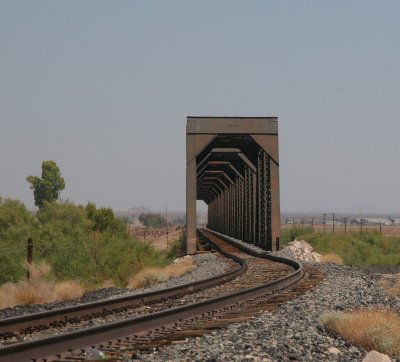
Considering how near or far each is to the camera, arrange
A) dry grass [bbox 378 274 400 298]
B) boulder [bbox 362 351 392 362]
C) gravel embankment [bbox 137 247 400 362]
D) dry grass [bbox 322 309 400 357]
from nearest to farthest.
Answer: boulder [bbox 362 351 392 362] < gravel embankment [bbox 137 247 400 362] < dry grass [bbox 322 309 400 357] < dry grass [bbox 378 274 400 298]

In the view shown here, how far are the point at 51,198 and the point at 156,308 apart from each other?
390 feet

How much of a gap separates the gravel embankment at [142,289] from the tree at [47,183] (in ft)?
336

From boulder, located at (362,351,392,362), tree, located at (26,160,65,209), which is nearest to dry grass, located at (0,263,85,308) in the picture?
boulder, located at (362,351,392,362)

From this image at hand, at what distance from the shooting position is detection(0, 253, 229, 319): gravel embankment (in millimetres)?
13656

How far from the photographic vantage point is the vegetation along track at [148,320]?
743 cm

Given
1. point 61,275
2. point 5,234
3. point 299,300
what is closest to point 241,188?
point 5,234

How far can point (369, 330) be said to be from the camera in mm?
8336

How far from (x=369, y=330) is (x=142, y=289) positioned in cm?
1023

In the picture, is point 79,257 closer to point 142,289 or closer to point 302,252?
point 302,252

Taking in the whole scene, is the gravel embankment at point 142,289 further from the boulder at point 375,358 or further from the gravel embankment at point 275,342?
the boulder at point 375,358

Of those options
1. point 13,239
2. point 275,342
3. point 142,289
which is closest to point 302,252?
point 13,239

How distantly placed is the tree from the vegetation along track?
115 meters

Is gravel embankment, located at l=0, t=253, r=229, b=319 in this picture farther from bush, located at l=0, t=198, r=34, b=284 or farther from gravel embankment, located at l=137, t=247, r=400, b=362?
bush, located at l=0, t=198, r=34, b=284

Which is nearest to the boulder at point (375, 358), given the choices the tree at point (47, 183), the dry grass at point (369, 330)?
the dry grass at point (369, 330)
